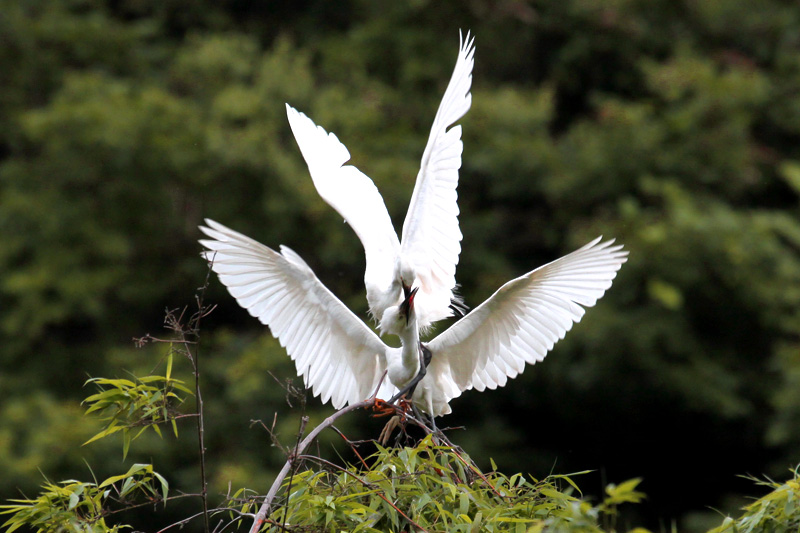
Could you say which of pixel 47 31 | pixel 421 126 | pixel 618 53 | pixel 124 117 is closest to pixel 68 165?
pixel 124 117

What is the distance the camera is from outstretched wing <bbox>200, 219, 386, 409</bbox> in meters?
3.36

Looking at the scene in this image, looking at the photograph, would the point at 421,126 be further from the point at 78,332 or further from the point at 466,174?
the point at 78,332

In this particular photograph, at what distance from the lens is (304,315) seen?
3586mm

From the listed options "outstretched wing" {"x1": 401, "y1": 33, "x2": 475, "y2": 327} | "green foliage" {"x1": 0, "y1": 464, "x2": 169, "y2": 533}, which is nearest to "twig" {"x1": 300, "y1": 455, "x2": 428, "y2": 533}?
"green foliage" {"x1": 0, "y1": 464, "x2": 169, "y2": 533}

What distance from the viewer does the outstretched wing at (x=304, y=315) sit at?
3359 millimetres

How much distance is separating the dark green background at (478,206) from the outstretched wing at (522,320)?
382 centimetres

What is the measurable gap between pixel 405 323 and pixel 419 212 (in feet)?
1.30

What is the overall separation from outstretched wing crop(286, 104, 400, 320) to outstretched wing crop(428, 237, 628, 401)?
1.14 feet

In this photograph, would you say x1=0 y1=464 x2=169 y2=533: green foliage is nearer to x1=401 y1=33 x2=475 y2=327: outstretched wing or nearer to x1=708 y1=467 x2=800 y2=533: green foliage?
x1=401 y1=33 x2=475 y2=327: outstretched wing

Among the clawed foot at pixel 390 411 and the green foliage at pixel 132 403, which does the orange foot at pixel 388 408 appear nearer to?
the clawed foot at pixel 390 411

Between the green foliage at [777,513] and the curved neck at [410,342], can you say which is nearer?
the green foliage at [777,513]

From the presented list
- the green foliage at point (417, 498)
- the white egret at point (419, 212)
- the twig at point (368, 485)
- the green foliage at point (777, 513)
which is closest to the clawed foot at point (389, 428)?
the white egret at point (419, 212)

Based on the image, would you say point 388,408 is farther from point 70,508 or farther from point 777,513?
point 777,513

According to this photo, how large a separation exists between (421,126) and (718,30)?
3.03m
